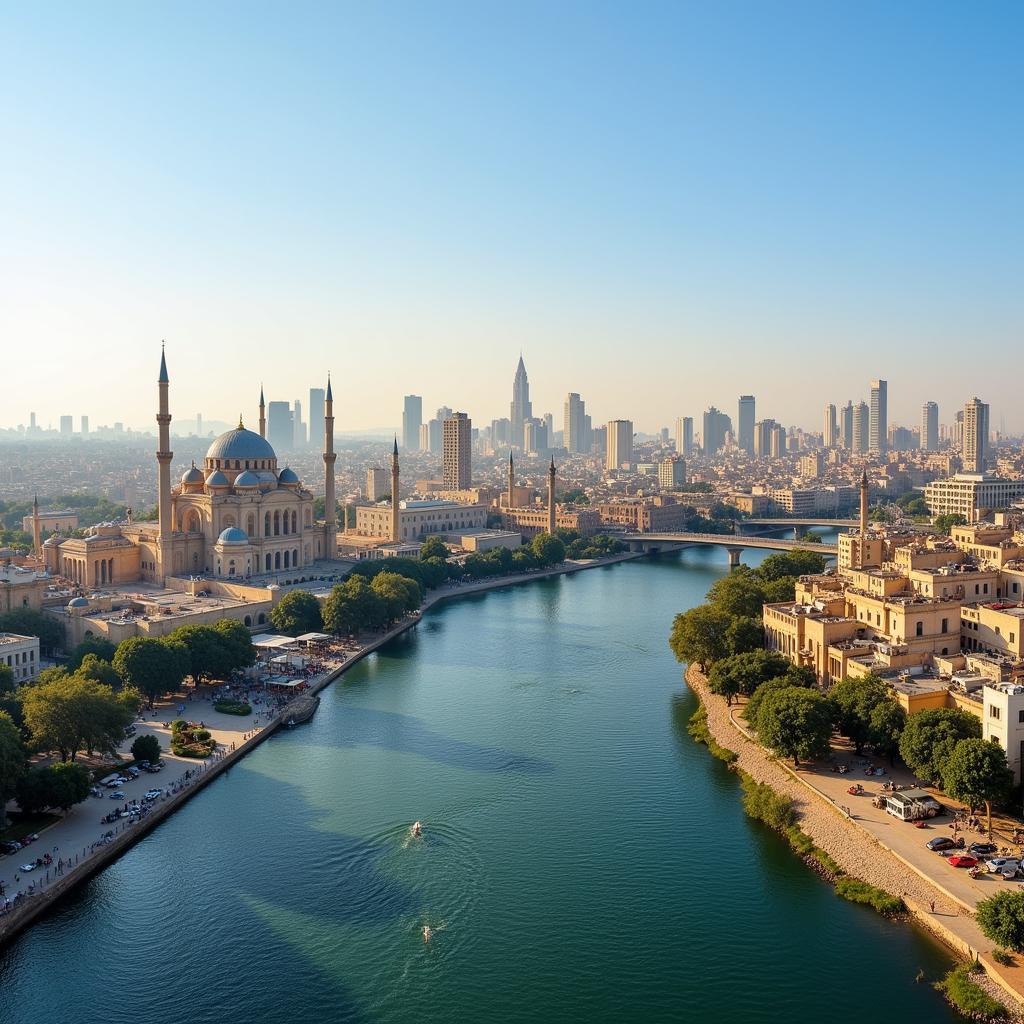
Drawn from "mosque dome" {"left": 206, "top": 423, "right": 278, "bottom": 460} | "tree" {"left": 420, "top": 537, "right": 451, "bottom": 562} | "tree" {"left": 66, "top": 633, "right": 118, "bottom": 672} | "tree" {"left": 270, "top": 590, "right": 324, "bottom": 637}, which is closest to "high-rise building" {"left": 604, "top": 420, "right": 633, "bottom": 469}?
"tree" {"left": 420, "top": 537, "right": 451, "bottom": 562}

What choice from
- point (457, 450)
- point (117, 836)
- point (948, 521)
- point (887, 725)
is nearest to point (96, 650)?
point (117, 836)

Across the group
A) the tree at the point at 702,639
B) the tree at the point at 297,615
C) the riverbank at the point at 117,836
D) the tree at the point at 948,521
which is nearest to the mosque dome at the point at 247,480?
the tree at the point at 297,615

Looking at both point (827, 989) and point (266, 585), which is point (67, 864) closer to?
point (827, 989)

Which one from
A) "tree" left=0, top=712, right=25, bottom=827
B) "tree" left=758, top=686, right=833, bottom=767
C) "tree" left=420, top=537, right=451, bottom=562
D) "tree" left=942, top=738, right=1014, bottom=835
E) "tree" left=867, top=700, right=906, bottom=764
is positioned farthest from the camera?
"tree" left=420, top=537, right=451, bottom=562

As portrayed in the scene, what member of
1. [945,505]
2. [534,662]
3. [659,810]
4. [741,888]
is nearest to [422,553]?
[534,662]

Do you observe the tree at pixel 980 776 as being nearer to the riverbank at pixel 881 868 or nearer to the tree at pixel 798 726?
the riverbank at pixel 881 868

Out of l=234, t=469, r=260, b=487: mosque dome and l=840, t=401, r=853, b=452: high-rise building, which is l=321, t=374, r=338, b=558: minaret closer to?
l=234, t=469, r=260, b=487: mosque dome
